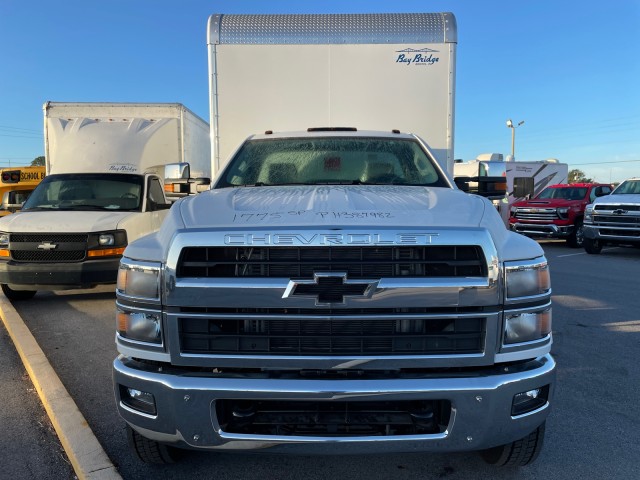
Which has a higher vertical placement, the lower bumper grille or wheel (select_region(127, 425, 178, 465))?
the lower bumper grille

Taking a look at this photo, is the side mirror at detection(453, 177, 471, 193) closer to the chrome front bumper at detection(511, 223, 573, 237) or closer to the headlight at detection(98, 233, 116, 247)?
the headlight at detection(98, 233, 116, 247)

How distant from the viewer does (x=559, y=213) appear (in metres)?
15.4

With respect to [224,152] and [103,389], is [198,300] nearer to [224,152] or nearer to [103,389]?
[103,389]

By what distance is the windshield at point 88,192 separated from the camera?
766 centimetres

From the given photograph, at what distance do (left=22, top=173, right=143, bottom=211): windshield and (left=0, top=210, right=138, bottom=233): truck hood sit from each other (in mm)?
443

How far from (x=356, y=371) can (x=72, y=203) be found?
6679 millimetres

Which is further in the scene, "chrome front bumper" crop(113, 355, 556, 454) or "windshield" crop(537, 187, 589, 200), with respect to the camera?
"windshield" crop(537, 187, 589, 200)

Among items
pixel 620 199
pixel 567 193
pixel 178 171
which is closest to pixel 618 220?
pixel 620 199

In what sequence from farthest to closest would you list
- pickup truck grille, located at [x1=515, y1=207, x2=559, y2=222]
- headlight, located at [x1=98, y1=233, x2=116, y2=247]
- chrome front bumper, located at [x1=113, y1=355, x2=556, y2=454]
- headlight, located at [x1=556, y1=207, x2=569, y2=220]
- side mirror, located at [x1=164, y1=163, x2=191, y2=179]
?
1. pickup truck grille, located at [x1=515, y1=207, x2=559, y2=222]
2. headlight, located at [x1=556, y1=207, x2=569, y2=220]
3. headlight, located at [x1=98, y1=233, x2=116, y2=247]
4. side mirror, located at [x1=164, y1=163, x2=191, y2=179]
5. chrome front bumper, located at [x1=113, y1=355, x2=556, y2=454]

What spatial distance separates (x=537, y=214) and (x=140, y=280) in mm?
15483

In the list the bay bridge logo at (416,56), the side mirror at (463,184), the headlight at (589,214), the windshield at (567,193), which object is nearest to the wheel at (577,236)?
the windshield at (567,193)

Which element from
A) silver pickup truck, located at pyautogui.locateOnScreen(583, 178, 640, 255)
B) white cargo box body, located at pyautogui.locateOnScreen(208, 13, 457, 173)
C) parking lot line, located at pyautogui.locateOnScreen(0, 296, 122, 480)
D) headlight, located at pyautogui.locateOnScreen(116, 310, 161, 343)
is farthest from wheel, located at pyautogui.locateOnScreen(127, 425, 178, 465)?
silver pickup truck, located at pyautogui.locateOnScreen(583, 178, 640, 255)

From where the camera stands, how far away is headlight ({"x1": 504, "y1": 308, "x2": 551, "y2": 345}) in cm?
238

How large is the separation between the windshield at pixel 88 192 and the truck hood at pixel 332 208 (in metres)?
5.06
